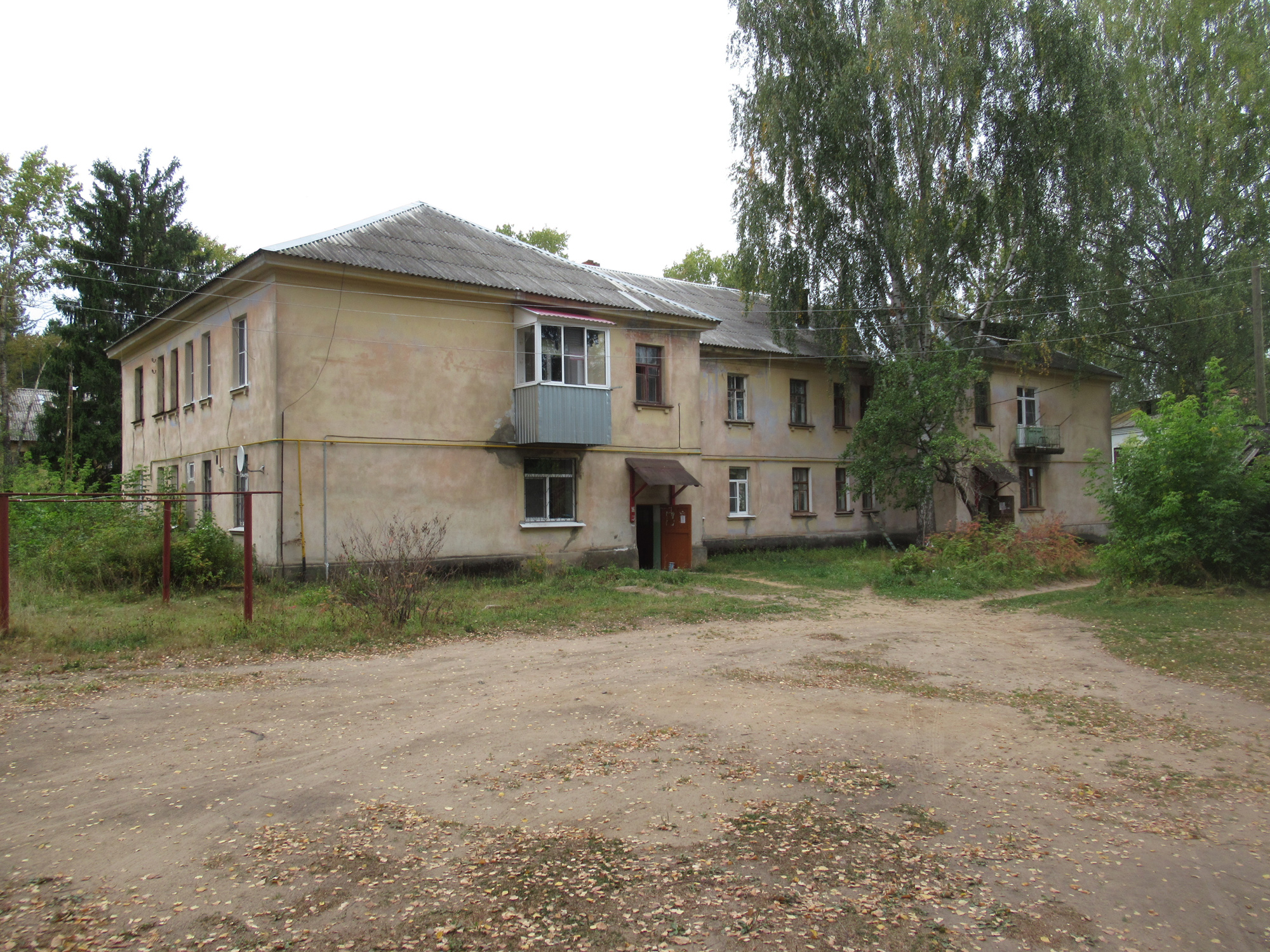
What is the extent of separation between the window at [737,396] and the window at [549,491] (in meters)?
7.59

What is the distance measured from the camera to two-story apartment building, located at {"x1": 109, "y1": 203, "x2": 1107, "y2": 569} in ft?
53.0

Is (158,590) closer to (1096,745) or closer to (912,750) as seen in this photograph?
(912,750)

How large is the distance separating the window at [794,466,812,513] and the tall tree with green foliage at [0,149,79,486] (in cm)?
2942

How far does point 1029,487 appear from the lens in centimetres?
3173

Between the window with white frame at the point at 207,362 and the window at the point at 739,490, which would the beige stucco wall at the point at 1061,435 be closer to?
the window at the point at 739,490

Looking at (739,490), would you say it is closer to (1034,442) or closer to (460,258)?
(460,258)

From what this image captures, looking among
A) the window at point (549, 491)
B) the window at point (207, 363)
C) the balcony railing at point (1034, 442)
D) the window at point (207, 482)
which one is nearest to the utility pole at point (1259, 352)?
the balcony railing at point (1034, 442)

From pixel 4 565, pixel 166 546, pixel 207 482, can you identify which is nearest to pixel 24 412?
pixel 207 482

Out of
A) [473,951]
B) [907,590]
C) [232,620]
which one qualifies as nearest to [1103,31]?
[907,590]

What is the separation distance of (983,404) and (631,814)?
28.2m

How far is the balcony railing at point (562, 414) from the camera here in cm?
1794

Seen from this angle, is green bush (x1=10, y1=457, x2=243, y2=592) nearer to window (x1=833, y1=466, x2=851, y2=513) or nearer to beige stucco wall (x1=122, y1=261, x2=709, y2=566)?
beige stucco wall (x1=122, y1=261, x2=709, y2=566)

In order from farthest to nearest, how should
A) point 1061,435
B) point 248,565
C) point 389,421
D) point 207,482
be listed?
1. point 1061,435
2. point 207,482
3. point 389,421
4. point 248,565

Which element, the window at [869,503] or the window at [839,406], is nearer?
the window at [839,406]
